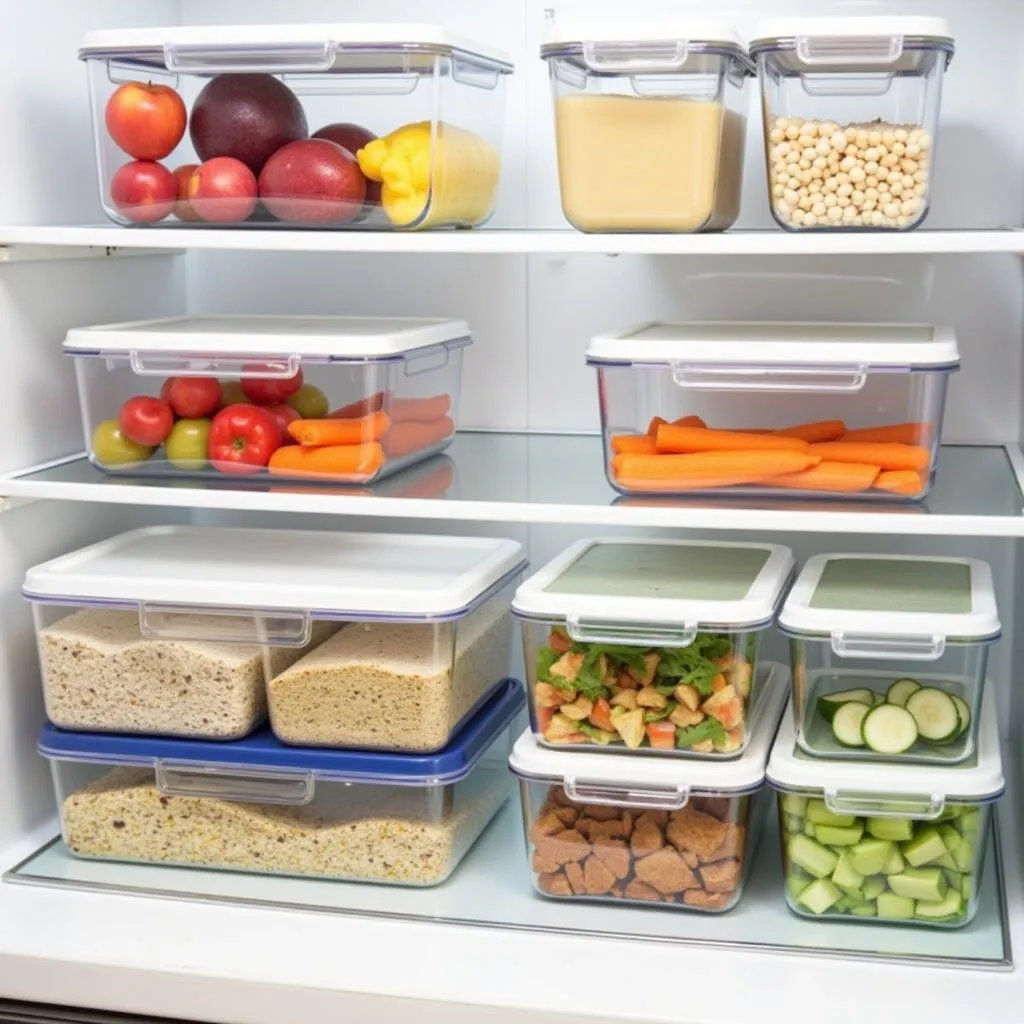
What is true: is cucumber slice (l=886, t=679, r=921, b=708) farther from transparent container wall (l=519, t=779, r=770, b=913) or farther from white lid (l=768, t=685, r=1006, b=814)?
transparent container wall (l=519, t=779, r=770, b=913)

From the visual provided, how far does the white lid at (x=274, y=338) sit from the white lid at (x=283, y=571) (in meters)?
0.24

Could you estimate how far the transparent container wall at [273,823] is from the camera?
5.44ft

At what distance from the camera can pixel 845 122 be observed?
1.56m

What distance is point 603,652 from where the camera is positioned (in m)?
1.55

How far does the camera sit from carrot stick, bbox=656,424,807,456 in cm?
158

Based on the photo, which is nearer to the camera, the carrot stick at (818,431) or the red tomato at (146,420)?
the carrot stick at (818,431)

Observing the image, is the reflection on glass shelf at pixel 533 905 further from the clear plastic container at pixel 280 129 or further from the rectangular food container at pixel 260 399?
the clear plastic container at pixel 280 129

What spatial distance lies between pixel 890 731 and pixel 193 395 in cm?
82

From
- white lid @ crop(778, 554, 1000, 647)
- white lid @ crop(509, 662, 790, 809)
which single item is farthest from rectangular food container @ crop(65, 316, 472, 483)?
white lid @ crop(778, 554, 1000, 647)

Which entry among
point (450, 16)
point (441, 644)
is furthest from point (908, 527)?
point (450, 16)

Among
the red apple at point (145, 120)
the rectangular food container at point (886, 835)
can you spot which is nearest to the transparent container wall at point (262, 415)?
the red apple at point (145, 120)

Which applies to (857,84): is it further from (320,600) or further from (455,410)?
(320,600)

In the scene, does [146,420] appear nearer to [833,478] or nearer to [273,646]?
[273,646]

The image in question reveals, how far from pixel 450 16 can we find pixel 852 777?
1.07 meters
